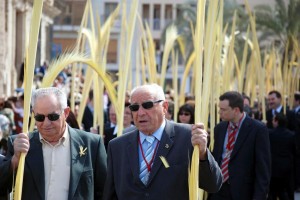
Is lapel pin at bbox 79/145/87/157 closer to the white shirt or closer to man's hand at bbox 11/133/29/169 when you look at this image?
the white shirt

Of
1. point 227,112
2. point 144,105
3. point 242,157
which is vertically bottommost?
point 242,157

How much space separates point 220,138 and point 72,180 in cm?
307

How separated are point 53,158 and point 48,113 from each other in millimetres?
336

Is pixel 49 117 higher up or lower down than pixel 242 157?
higher up

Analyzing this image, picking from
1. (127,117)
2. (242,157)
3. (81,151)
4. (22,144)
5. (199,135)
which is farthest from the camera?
(127,117)

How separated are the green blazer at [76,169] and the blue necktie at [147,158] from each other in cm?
46

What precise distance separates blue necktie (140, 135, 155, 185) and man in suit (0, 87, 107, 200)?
1.52 feet

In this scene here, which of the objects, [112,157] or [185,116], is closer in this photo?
[112,157]

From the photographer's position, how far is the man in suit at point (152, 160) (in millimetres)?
5418

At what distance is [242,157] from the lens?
8.23m

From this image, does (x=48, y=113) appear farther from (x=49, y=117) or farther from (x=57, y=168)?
(x=57, y=168)

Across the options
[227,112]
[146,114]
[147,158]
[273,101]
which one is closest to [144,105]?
[146,114]

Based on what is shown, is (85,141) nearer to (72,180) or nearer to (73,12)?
(72,180)

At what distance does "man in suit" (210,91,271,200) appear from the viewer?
8109mm
